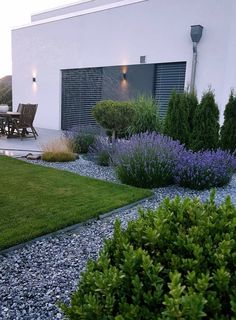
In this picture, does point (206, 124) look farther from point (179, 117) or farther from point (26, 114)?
point (26, 114)

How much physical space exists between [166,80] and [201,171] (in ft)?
17.5

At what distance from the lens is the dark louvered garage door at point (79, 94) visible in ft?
35.8

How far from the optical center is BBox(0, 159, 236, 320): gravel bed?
1861 mm

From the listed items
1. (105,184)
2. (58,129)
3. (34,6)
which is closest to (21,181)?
(105,184)

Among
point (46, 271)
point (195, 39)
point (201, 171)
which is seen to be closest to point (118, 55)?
point (195, 39)

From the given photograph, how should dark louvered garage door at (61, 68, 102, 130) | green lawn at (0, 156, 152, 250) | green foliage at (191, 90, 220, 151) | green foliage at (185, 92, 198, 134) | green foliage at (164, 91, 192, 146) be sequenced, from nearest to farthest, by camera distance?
green lawn at (0, 156, 152, 250) → green foliage at (191, 90, 220, 151) → green foliage at (164, 91, 192, 146) → green foliage at (185, 92, 198, 134) → dark louvered garage door at (61, 68, 102, 130)

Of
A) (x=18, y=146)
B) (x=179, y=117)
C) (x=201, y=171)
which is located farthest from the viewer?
(x=18, y=146)

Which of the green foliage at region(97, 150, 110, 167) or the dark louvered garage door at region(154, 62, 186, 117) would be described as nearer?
the green foliage at region(97, 150, 110, 167)

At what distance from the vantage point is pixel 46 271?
225 centimetres

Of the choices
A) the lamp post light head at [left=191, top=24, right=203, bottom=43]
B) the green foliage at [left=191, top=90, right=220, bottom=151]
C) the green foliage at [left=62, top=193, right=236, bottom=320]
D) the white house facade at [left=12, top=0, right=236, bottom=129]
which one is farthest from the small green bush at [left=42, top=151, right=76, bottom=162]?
the green foliage at [left=62, top=193, right=236, bottom=320]

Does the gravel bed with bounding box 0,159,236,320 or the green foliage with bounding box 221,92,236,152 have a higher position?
the green foliage with bounding box 221,92,236,152

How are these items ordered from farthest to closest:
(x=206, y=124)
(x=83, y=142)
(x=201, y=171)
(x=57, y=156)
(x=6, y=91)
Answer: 1. (x=6, y=91)
2. (x=83, y=142)
3. (x=57, y=156)
4. (x=206, y=124)
5. (x=201, y=171)

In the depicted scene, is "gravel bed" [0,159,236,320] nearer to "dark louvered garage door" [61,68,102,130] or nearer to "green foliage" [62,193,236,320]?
"green foliage" [62,193,236,320]

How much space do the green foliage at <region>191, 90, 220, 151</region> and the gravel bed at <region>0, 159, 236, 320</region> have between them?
2921 millimetres
